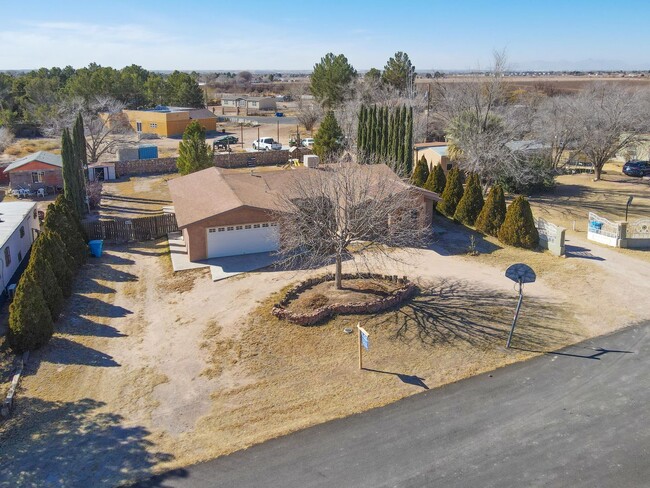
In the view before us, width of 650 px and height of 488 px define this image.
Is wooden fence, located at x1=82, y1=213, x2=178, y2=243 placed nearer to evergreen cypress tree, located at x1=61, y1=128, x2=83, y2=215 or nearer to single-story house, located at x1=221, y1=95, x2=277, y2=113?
evergreen cypress tree, located at x1=61, y1=128, x2=83, y2=215

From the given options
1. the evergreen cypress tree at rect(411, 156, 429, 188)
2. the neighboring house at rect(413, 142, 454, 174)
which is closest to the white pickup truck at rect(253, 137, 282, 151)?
the neighboring house at rect(413, 142, 454, 174)

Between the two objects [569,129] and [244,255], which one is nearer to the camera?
[244,255]

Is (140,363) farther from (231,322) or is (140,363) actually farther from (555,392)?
(555,392)

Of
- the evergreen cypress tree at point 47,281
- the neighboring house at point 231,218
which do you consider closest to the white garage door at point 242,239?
the neighboring house at point 231,218

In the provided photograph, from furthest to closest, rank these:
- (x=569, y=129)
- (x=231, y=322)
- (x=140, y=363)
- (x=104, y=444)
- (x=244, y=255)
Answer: (x=569, y=129), (x=244, y=255), (x=231, y=322), (x=140, y=363), (x=104, y=444)

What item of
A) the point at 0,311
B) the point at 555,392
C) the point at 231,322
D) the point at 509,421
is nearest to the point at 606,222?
the point at 555,392

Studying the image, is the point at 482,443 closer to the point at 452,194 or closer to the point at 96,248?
the point at 96,248

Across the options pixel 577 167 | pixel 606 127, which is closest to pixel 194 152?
pixel 606 127
